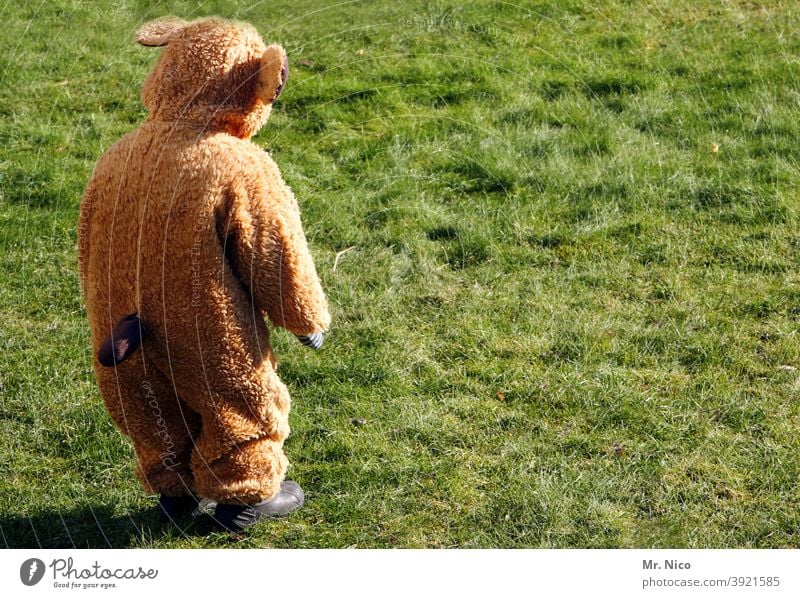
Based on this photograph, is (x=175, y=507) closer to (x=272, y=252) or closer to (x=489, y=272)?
(x=272, y=252)

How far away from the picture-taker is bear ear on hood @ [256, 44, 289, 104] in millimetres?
3357

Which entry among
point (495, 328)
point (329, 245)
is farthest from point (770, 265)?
point (329, 245)

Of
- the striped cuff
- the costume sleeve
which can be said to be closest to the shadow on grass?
the striped cuff

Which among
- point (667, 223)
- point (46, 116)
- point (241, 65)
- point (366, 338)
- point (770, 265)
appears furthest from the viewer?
point (46, 116)

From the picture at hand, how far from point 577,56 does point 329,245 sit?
226 centimetres

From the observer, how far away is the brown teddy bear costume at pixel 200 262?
333 cm

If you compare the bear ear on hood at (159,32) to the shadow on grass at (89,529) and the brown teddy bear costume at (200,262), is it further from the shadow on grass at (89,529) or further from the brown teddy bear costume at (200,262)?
the shadow on grass at (89,529)

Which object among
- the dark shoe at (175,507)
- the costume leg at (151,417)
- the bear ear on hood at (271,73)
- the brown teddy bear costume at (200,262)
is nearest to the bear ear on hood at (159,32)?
the brown teddy bear costume at (200,262)

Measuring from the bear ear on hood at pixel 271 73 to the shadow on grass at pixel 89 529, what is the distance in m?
1.46

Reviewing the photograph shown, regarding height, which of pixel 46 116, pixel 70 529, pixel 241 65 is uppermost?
pixel 241 65

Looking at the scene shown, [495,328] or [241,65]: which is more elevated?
[241,65]

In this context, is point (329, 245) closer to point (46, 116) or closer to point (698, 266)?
point (698, 266)

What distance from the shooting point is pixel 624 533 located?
3754mm

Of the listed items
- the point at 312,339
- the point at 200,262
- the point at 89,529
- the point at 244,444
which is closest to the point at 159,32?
the point at 200,262
